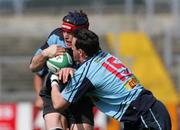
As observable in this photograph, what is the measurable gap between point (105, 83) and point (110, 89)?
0.07 m

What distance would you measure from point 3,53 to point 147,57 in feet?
10.4

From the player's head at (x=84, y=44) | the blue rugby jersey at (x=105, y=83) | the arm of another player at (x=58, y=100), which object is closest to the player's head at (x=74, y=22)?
the player's head at (x=84, y=44)

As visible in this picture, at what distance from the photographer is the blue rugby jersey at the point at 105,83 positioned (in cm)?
671

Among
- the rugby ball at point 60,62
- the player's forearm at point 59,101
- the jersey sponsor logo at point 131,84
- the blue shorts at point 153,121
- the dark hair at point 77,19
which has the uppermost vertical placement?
the dark hair at point 77,19

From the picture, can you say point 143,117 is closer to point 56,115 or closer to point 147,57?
point 56,115

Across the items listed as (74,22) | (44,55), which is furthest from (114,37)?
(74,22)

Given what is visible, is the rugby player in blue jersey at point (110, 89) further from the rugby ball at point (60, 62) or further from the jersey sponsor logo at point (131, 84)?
the rugby ball at point (60, 62)

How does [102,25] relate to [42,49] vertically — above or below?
below

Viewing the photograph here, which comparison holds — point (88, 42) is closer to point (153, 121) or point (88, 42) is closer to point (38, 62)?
point (153, 121)

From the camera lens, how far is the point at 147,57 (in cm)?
1616

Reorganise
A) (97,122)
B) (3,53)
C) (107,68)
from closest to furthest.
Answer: (107,68) < (97,122) < (3,53)

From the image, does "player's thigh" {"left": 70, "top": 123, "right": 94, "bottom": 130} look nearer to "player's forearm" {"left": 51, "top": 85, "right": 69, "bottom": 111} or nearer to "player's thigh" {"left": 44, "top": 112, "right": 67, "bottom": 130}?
"player's thigh" {"left": 44, "top": 112, "right": 67, "bottom": 130}

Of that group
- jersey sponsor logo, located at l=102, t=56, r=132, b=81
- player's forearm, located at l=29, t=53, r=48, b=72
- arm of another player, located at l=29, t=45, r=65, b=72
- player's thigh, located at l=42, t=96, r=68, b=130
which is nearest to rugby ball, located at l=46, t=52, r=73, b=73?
arm of another player, located at l=29, t=45, r=65, b=72

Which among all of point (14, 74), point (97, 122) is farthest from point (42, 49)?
point (14, 74)
